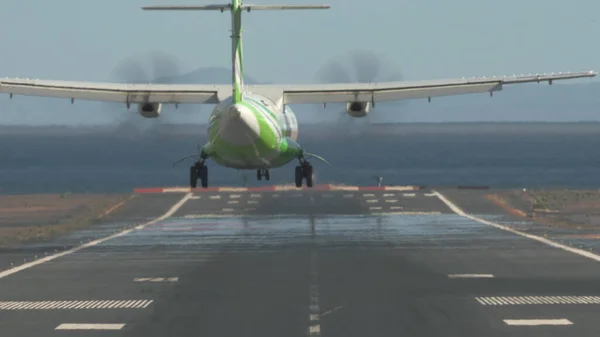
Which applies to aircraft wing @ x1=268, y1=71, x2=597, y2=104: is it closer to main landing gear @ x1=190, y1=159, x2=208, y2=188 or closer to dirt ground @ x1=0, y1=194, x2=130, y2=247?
main landing gear @ x1=190, y1=159, x2=208, y2=188

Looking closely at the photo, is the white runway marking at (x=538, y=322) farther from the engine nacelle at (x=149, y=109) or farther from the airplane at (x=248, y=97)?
the engine nacelle at (x=149, y=109)

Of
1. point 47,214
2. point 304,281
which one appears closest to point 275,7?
point 304,281

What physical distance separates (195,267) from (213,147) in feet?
32.8

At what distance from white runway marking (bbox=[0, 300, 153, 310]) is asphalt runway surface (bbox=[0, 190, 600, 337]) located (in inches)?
1.3

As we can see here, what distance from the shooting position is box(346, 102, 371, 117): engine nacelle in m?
63.7

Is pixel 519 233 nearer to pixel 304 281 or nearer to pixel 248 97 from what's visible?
pixel 248 97

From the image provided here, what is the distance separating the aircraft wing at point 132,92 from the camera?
61.1m

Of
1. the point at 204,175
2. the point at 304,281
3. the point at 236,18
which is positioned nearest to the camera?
the point at 304,281

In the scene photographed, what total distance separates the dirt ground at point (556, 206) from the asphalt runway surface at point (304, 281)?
5405 millimetres

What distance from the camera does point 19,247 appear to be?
55812 mm

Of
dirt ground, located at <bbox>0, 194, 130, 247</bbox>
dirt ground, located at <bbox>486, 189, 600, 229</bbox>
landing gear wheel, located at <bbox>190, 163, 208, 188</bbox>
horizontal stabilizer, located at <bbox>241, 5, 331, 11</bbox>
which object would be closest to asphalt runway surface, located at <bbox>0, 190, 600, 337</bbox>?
landing gear wheel, located at <bbox>190, 163, 208, 188</bbox>

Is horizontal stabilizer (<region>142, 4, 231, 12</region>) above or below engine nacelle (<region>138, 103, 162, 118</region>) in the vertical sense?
above

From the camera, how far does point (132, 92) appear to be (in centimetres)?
6172

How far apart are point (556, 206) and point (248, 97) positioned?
4014 centimetres
